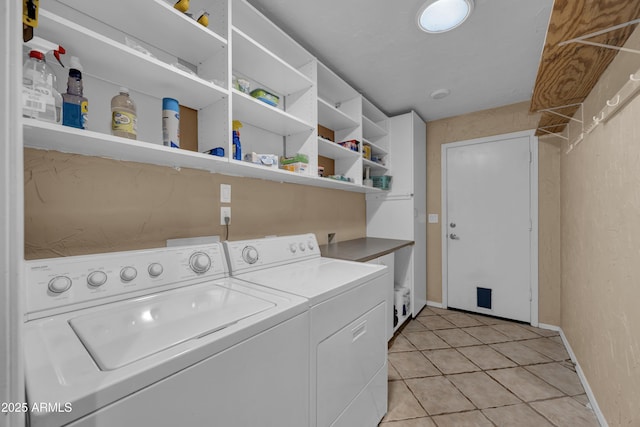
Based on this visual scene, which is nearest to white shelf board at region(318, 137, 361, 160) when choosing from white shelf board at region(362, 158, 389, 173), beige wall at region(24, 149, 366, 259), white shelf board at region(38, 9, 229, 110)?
white shelf board at region(362, 158, 389, 173)

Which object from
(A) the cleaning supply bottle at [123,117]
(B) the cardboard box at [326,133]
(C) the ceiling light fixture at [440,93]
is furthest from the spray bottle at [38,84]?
(C) the ceiling light fixture at [440,93]

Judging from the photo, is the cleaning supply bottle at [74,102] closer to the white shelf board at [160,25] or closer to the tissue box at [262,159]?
the white shelf board at [160,25]

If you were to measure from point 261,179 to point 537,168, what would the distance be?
283 centimetres

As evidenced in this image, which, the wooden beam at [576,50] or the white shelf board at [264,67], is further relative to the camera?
the white shelf board at [264,67]

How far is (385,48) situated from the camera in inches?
72.4

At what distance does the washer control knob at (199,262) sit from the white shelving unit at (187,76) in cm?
45

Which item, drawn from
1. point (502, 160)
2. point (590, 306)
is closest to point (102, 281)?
point (590, 306)

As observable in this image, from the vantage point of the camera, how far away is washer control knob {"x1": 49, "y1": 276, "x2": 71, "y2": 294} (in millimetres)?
812

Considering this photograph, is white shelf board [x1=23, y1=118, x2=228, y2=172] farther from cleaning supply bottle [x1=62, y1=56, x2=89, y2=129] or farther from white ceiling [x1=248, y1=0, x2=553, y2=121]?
white ceiling [x1=248, y1=0, x2=553, y2=121]

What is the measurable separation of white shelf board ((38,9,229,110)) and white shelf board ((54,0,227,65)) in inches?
8.3

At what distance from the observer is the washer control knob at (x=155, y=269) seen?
102 centimetres

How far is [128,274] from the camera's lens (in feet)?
3.15

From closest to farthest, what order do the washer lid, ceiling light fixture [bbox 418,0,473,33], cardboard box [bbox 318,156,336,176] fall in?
1. the washer lid
2. ceiling light fixture [bbox 418,0,473,33]
3. cardboard box [bbox 318,156,336,176]

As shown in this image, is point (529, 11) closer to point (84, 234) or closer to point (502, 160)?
point (502, 160)
